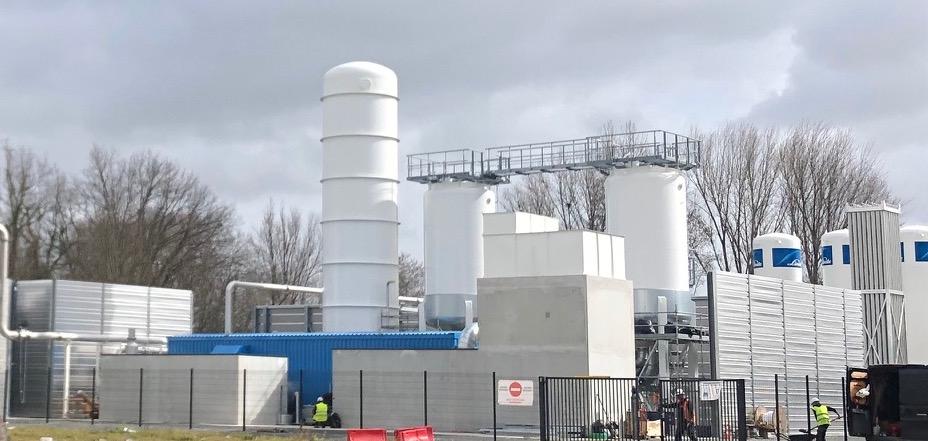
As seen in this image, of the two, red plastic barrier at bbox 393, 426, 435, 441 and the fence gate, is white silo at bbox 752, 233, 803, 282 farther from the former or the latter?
red plastic barrier at bbox 393, 426, 435, 441

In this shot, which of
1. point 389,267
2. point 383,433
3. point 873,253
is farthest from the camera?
point 389,267

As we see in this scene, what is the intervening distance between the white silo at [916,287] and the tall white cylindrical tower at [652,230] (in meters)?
12.5

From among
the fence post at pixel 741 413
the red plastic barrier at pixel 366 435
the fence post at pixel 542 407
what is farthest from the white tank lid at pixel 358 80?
the fence post at pixel 741 413

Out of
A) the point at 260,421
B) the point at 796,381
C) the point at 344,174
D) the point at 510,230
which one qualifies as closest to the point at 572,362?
the point at 510,230

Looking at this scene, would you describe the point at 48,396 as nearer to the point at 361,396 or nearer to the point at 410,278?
the point at 361,396

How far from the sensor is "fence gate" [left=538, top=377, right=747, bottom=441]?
87.1ft

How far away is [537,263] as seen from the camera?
115 feet

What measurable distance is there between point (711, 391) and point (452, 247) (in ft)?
65.5

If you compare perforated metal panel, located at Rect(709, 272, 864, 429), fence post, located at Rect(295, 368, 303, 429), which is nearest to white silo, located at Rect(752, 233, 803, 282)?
perforated metal panel, located at Rect(709, 272, 864, 429)

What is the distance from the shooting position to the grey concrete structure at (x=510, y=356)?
111ft

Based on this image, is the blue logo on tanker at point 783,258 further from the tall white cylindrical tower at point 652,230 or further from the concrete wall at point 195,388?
the concrete wall at point 195,388

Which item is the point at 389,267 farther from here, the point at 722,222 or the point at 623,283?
the point at 722,222

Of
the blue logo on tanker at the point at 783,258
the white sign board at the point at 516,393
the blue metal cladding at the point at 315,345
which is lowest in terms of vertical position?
the white sign board at the point at 516,393

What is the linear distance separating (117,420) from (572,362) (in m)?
16.6
